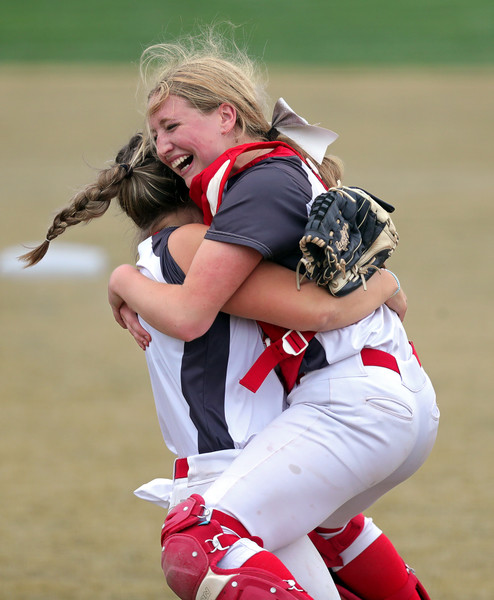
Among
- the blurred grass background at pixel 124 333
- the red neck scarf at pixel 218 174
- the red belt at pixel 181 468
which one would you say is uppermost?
the red neck scarf at pixel 218 174

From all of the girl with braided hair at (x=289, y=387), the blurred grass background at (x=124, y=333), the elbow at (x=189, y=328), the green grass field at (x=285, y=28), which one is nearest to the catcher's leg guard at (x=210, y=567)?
the girl with braided hair at (x=289, y=387)

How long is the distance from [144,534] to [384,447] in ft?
7.69

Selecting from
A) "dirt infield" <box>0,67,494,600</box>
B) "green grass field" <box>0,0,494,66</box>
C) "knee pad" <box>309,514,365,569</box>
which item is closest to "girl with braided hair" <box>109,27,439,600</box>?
"knee pad" <box>309,514,365,569</box>

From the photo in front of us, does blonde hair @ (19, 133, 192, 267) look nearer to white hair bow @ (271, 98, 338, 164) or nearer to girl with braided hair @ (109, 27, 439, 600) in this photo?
girl with braided hair @ (109, 27, 439, 600)

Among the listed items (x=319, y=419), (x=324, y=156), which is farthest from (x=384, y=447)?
(x=324, y=156)

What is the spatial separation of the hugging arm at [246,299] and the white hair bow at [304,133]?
15.2 inches

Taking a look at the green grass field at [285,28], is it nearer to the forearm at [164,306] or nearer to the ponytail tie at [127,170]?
the ponytail tie at [127,170]

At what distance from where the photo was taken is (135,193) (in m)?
2.24

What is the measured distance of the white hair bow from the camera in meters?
2.20

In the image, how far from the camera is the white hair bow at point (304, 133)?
2195 millimetres

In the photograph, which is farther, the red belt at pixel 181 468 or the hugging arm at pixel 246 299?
the red belt at pixel 181 468

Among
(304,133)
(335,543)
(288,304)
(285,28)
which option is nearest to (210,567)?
(288,304)

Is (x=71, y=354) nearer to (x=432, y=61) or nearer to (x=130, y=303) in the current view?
(x=130, y=303)

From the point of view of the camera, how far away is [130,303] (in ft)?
6.63
